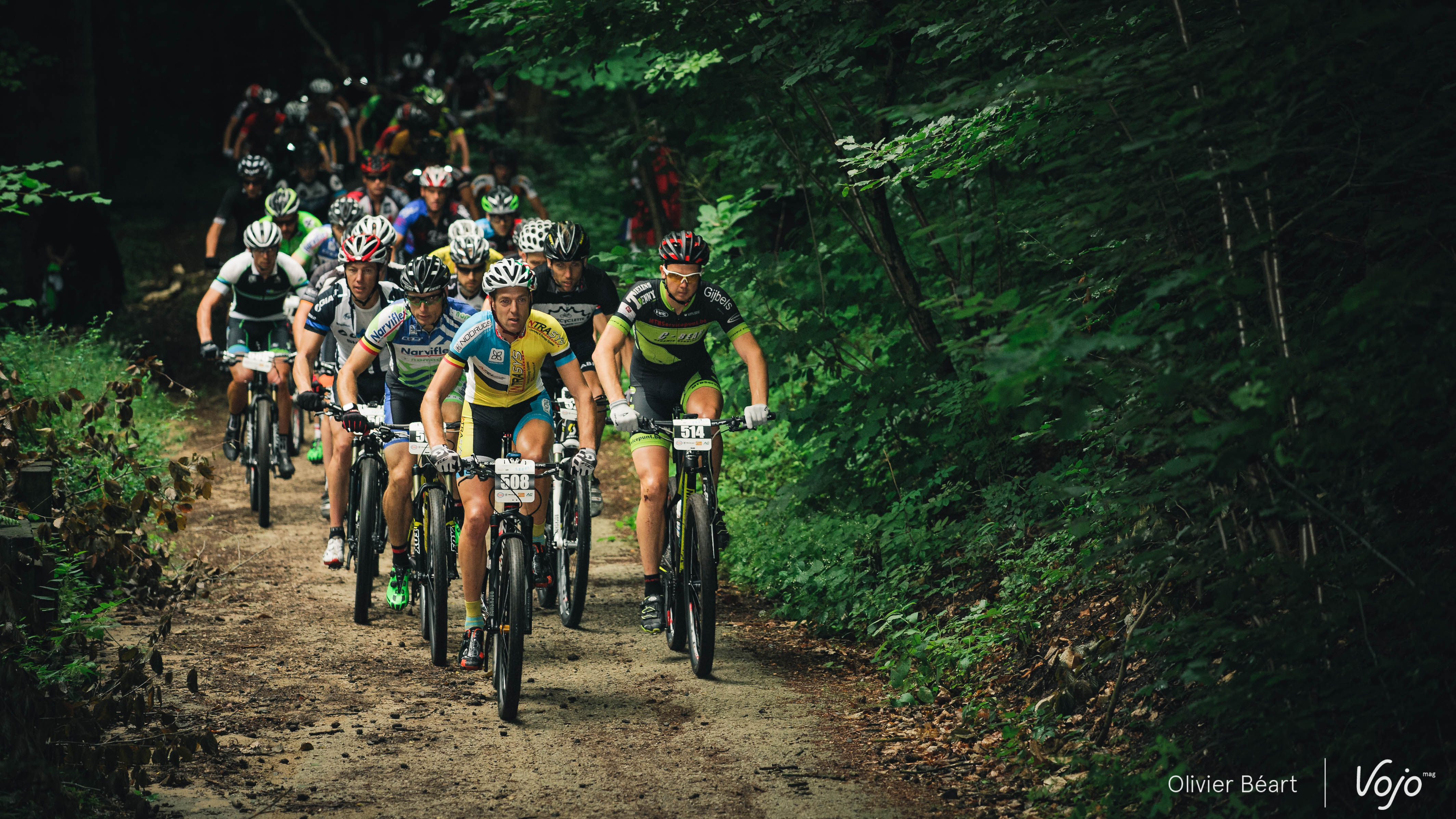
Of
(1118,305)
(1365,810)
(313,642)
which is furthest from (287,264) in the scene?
(1365,810)

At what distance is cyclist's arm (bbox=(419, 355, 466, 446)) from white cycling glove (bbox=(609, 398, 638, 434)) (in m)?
0.28

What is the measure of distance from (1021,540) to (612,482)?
20.6ft

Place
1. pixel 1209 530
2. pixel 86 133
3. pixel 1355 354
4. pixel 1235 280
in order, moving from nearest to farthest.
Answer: pixel 1235 280 → pixel 1355 354 → pixel 1209 530 → pixel 86 133

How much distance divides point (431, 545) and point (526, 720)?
1.43 m

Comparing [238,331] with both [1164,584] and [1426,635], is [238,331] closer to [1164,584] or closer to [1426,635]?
[1164,584]

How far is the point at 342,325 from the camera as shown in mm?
9219

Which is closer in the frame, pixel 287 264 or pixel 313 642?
pixel 313 642

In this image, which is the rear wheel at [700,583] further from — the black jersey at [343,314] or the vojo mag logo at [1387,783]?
the vojo mag logo at [1387,783]

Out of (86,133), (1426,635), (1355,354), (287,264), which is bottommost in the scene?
(1426,635)

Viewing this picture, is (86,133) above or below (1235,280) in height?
above

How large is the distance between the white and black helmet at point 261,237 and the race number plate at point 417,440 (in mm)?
4035

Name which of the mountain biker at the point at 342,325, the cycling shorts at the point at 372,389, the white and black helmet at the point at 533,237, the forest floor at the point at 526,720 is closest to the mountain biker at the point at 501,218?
the white and black helmet at the point at 533,237

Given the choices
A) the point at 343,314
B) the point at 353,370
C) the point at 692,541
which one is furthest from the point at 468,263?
the point at 692,541

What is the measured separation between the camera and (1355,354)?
176 inches
